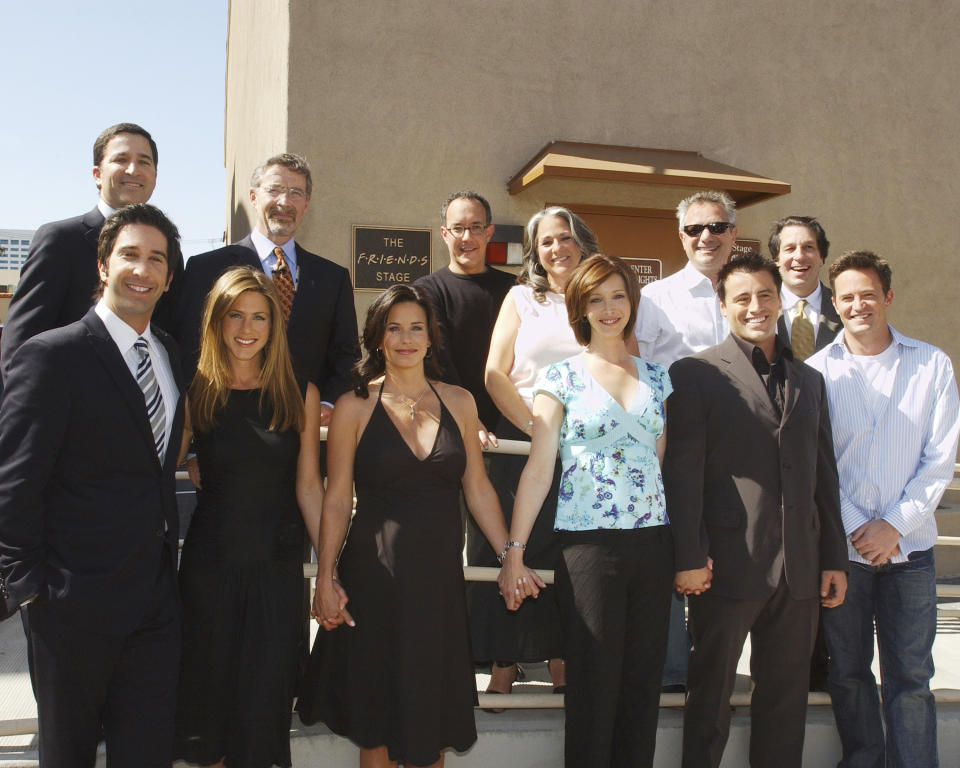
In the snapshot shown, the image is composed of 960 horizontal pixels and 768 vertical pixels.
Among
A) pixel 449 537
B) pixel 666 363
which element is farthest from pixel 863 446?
pixel 449 537

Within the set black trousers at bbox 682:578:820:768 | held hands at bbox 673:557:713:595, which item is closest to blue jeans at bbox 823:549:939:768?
black trousers at bbox 682:578:820:768

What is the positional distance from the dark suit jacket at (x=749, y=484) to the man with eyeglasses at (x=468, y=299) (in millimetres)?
992

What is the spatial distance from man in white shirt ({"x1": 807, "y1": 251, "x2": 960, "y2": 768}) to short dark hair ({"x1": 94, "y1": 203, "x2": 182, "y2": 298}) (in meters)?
2.34

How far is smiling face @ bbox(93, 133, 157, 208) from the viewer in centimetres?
304

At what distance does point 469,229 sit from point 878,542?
2009 mm

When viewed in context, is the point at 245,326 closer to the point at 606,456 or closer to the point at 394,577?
the point at 394,577

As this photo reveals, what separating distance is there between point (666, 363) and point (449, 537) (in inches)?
50.0

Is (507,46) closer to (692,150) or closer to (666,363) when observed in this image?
(692,150)

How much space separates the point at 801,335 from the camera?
133 inches

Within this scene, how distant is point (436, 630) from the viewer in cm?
237

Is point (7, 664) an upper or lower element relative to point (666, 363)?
lower

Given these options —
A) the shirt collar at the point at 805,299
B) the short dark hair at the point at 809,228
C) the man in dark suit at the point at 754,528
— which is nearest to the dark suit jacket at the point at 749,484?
the man in dark suit at the point at 754,528

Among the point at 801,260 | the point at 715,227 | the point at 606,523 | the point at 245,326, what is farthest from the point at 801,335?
the point at 245,326

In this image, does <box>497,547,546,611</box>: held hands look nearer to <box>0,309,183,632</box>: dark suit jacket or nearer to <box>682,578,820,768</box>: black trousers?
<box>682,578,820,768</box>: black trousers
